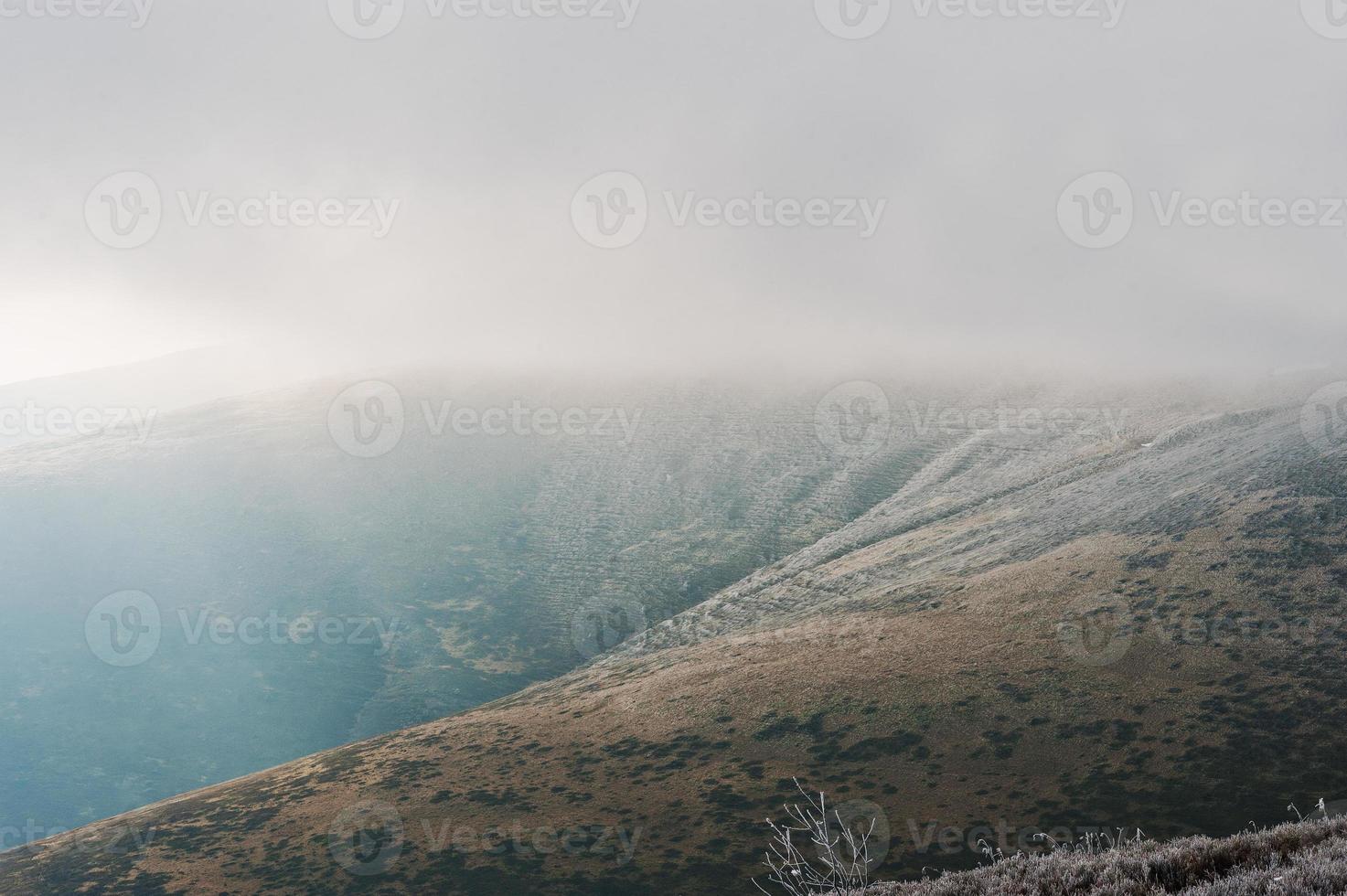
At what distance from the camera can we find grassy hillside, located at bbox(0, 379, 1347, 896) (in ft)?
83.9

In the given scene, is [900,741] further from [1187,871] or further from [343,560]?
[343,560]

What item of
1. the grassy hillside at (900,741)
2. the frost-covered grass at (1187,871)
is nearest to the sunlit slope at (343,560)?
the grassy hillside at (900,741)

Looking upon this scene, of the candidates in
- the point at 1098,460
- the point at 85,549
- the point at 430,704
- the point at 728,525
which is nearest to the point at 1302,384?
the point at 1098,460

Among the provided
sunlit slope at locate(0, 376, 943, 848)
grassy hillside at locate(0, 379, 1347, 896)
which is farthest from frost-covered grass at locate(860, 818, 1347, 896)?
sunlit slope at locate(0, 376, 943, 848)

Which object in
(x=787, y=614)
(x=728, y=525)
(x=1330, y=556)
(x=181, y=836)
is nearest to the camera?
(x=181, y=836)

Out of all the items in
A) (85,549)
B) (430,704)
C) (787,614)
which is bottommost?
(430,704)

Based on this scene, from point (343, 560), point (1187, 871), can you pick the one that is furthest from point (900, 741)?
point (343, 560)

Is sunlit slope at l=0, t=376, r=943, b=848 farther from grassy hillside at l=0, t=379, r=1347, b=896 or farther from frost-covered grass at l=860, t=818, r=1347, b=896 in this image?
frost-covered grass at l=860, t=818, r=1347, b=896

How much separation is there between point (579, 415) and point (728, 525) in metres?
64.0

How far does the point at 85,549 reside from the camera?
406 ft

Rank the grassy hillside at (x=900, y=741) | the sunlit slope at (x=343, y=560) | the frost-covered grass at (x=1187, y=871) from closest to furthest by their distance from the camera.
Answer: the frost-covered grass at (x=1187, y=871) → the grassy hillside at (x=900, y=741) → the sunlit slope at (x=343, y=560)

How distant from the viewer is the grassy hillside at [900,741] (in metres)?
25.6

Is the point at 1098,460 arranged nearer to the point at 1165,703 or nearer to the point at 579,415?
the point at 1165,703

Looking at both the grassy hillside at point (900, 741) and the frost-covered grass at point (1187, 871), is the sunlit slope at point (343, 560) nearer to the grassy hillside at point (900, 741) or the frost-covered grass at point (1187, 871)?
the grassy hillside at point (900, 741)
